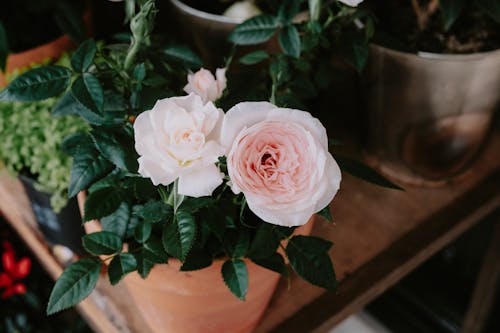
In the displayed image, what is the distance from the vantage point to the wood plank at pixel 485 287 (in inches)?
41.0

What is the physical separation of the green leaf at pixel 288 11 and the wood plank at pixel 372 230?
1.02ft

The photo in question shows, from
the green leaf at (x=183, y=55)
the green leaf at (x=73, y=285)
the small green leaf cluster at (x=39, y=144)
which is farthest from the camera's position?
the small green leaf cluster at (x=39, y=144)

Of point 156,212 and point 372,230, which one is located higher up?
point 156,212

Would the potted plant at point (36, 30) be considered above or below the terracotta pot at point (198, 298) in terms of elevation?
above

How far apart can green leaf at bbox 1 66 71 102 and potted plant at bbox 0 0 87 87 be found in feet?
0.85

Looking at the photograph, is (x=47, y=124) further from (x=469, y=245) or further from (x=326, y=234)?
(x=469, y=245)

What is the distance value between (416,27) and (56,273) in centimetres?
65

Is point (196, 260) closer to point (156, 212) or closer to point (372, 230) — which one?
point (156, 212)

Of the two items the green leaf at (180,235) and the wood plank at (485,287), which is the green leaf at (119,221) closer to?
the green leaf at (180,235)

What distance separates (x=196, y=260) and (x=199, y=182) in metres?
0.14

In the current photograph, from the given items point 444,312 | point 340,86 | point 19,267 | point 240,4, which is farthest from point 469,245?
point 19,267

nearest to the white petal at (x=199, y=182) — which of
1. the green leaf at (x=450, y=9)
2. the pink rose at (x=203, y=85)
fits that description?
the pink rose at (x=203, y=85)

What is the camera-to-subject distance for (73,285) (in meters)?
0.53

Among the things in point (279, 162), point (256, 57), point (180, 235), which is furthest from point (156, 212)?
point (256, 57)
